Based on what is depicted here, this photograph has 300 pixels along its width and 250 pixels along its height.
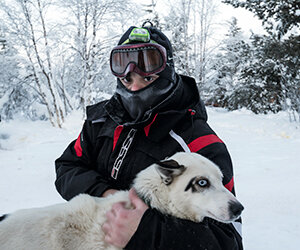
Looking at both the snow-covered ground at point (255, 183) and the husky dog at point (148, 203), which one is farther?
the snow-covered ground at point (255, 183)

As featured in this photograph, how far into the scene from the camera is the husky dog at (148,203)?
1.44 m

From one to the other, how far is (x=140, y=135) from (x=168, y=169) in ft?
1.55

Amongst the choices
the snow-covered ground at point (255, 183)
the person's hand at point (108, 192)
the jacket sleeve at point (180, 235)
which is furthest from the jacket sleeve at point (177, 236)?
the snow-covered ground at point (255, 183)

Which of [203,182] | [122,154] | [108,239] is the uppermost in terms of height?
[122,154]

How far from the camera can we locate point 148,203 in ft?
5.30

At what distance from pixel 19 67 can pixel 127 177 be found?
69.2 feet

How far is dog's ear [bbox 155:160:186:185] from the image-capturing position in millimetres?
1572

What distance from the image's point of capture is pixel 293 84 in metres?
13.0

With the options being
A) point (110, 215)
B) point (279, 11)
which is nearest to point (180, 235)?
point (110, 215)

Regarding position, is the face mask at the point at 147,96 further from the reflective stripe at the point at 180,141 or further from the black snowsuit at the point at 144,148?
the reflective stripe at the point at 180,141

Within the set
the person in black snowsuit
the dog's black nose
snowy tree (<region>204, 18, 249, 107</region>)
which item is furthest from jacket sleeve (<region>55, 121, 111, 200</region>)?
snowy tree (<region>204, 18, 249, 107</region>)

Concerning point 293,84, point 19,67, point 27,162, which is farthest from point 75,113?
point 293,84

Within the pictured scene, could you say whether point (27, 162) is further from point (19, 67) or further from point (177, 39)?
point (177, 39)

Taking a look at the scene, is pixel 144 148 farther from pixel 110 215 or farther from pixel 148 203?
pixel 110 215
